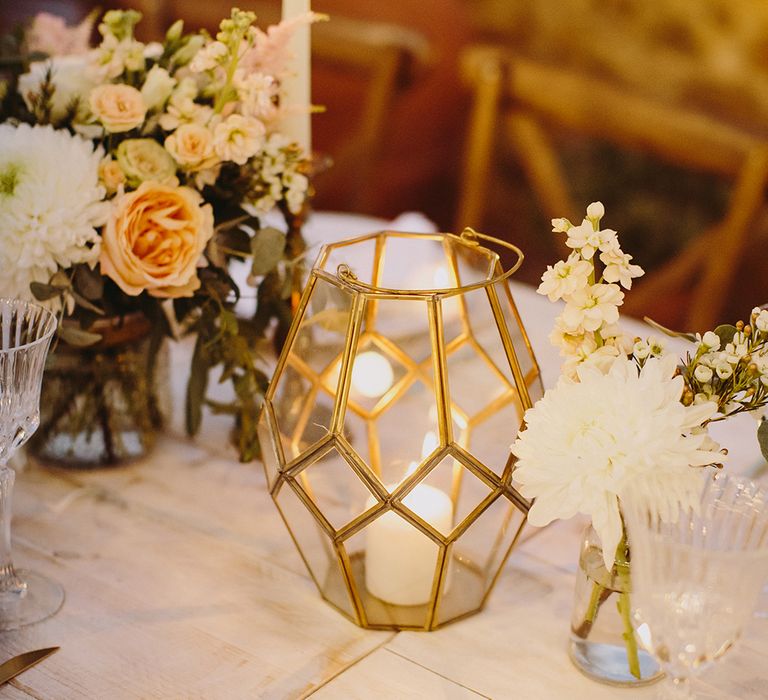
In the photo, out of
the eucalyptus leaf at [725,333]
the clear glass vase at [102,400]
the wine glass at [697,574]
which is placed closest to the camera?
the wine glass at [697,574]

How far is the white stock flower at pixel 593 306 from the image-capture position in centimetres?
67

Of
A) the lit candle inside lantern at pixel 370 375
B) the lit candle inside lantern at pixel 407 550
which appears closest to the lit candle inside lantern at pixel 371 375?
the lit candle inside lantern at pixel 370 375

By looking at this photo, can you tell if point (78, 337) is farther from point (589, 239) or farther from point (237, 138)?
point (589, 239)

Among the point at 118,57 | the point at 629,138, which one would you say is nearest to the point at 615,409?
the point at 118,57

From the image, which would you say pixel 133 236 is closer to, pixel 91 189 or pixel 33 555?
pixel 91 189

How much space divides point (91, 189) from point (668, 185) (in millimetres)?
2849

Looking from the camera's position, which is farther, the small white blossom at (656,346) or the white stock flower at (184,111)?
the white stock flower at (184,111)

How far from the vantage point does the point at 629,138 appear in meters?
2.50

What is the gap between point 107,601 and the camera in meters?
0.84

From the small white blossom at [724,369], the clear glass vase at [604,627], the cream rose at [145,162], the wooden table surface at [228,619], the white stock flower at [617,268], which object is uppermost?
the white stock flower at [617,268]

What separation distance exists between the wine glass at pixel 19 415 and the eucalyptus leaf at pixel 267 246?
235 millimetres

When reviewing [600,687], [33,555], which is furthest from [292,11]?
[600,687]

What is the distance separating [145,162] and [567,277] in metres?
0.44

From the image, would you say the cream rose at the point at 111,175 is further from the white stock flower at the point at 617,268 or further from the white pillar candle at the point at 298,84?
the white stock flower at the point at 617,268
